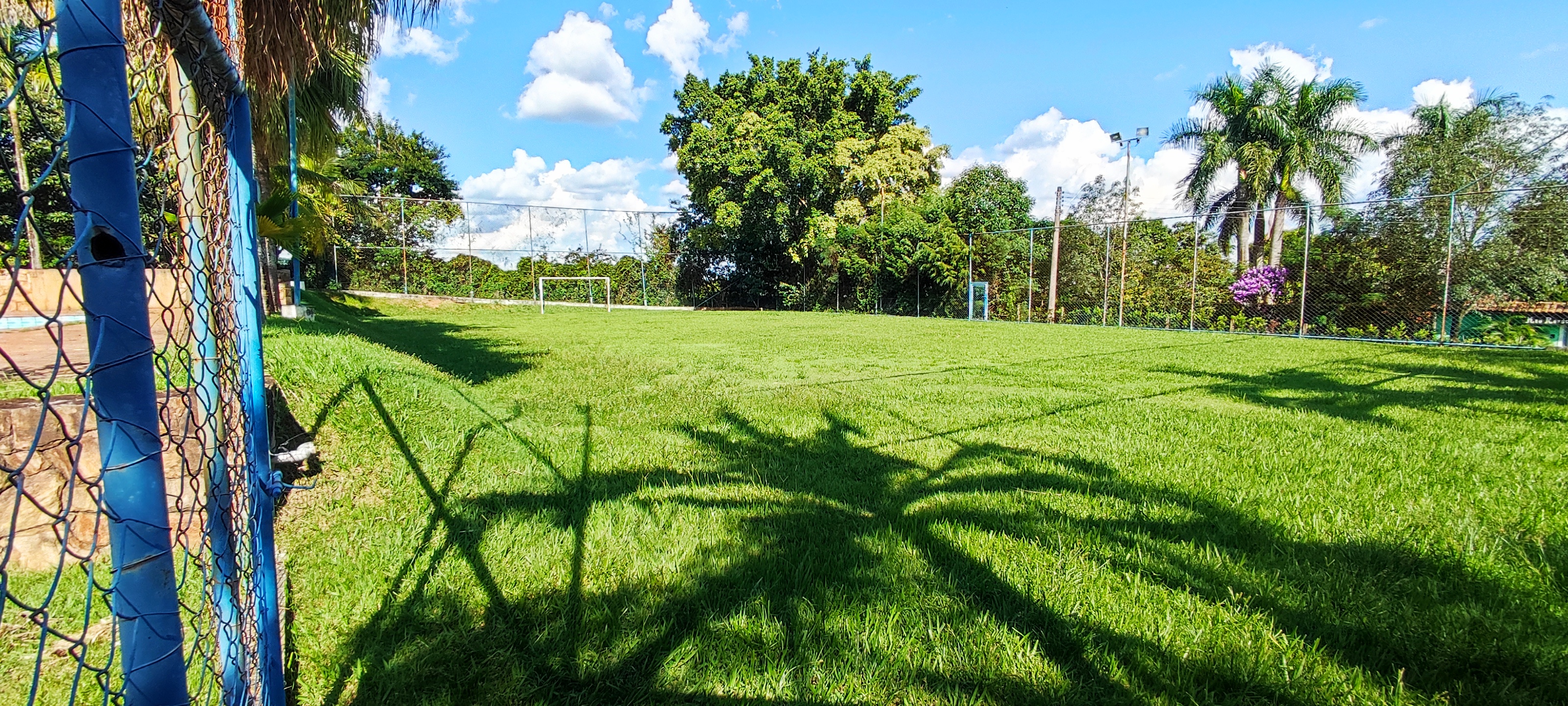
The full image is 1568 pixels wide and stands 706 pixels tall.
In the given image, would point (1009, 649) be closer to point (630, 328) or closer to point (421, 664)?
point (421, 664)

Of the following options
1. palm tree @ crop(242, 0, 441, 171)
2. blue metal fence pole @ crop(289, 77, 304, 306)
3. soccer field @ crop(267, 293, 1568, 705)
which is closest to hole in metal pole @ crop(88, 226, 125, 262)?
soccer field @ crop(267, 293, 1568, 705)

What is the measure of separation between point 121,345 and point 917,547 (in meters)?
2.22

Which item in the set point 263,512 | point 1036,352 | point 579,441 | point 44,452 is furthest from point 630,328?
point 263,512

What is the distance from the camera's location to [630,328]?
47.1 ft

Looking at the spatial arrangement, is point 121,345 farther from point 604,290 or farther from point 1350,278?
point 604,290

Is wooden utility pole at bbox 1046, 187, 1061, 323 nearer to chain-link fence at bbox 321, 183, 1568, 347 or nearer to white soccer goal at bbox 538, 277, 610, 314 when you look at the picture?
chain-link fence at bbox 321, 183, 1568, 347

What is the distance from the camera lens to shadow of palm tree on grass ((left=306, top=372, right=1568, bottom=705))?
1783 millimetres

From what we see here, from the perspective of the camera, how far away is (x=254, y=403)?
5.58 feet

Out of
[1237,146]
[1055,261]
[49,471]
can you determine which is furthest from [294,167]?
[1237,146]

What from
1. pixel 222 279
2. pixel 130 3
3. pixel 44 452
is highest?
pixel 130 3

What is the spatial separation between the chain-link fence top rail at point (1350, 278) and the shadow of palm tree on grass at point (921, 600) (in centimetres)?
1191

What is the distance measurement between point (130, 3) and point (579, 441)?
3.00 meters

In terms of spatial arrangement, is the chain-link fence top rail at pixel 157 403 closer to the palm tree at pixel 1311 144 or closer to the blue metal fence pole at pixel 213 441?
the blue metal fence pole at pixel 213 441

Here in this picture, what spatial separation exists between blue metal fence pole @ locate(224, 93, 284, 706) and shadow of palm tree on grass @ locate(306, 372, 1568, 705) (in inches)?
11.6
